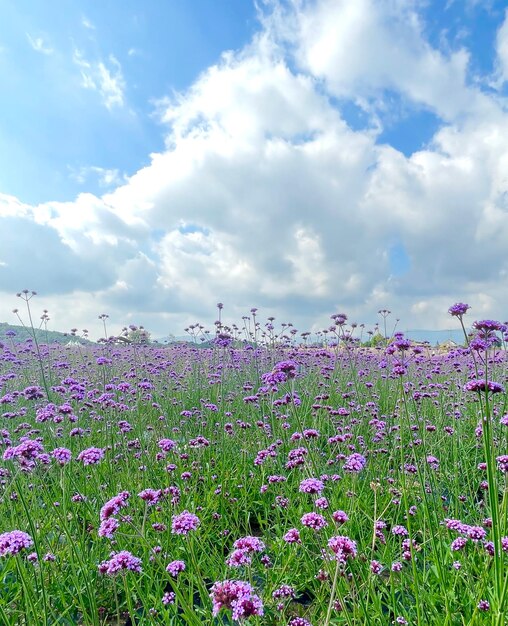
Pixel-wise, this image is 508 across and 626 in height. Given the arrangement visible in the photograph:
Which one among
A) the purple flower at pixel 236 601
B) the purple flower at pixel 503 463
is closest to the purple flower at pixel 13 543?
the purple flower at pixel 236 601

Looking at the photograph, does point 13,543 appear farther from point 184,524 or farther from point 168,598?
point 168,598

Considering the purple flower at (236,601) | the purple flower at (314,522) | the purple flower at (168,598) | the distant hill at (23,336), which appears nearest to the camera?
the purple flower at (236,601)

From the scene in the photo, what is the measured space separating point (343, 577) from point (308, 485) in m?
0.57

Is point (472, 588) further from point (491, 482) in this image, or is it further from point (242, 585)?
point (242, 585)

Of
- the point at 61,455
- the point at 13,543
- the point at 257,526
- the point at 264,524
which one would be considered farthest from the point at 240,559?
the point at 257,526

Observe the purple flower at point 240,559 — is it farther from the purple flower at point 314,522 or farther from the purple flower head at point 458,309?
the purple flower head at point 458,309

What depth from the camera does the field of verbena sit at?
1853 millimetres

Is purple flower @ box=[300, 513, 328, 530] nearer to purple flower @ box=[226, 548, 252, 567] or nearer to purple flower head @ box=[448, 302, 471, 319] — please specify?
purple flower @ box=[226, 548, 252, 567]

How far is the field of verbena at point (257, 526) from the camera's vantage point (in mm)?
1853

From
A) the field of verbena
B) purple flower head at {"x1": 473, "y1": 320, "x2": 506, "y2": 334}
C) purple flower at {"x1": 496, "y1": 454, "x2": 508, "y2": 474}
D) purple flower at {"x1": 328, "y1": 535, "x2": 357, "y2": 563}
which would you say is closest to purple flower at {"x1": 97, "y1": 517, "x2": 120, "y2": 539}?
the field of verbena

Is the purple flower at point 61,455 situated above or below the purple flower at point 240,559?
above

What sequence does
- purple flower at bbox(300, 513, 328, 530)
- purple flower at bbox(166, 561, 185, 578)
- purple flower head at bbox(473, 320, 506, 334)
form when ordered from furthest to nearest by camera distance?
purple flower head at bbox(473, 320, 506, 334)
purple flower at bbox(166, 561, 185, 578)
purple flower at bbox(300, 513, 328, 530)

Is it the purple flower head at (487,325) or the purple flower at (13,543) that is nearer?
the purple flower at (13,543)

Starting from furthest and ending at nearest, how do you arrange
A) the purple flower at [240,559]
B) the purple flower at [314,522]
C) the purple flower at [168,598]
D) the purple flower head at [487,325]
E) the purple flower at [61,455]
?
the purple flower at [61,455], the purple flower head at [487,325], the purple flower at [168,598], the purple flower at [314,522], the purple flower at [240,559]
